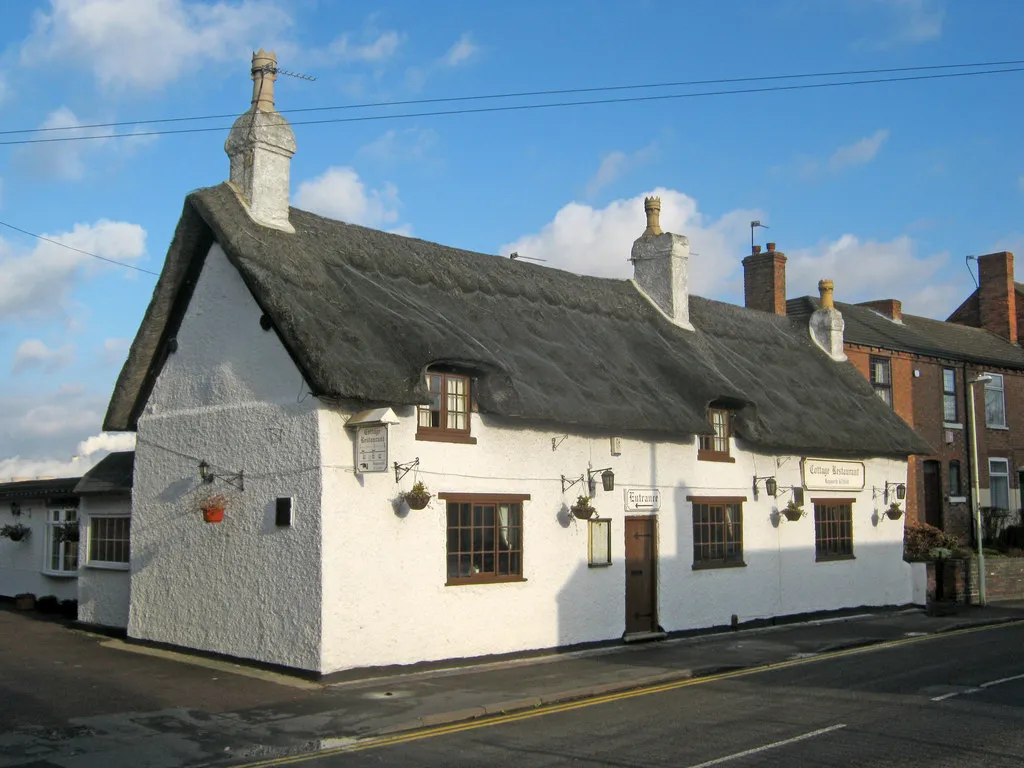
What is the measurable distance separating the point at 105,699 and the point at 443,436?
563 centimetres

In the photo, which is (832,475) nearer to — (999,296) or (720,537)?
(720,537)

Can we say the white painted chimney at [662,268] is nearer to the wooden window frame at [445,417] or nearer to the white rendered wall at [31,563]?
the wooden window frame at [445,417]

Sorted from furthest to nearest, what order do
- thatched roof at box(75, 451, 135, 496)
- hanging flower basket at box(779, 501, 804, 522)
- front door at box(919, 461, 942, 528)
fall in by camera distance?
1. front door at box(919, 461, 942, 528)
2. hanging flower basket at box(779, 501, 804, 522)
3. thatched roof at box(75, 451, 135, 496)

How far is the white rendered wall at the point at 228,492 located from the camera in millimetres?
13914

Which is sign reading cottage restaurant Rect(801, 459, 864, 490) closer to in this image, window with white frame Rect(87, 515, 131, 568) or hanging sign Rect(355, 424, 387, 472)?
hanging sign Rect(355, 424, 387, 472)

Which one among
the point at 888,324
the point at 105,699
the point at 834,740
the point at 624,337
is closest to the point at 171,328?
the point at 105,699

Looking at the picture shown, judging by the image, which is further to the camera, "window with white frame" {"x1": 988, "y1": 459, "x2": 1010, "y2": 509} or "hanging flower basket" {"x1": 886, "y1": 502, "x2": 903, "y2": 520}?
"window with white frame" {"x1": 988, "y1": 459, "x2": 1010, "y2": 509}

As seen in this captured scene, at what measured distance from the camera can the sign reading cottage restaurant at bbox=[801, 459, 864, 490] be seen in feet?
71.8

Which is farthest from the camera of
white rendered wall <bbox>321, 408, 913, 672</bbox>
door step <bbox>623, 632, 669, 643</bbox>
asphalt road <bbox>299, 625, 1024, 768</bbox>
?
door step <bbox>623, 632, 669, 643</bbox>

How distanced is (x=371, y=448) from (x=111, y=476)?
7452 millimetres

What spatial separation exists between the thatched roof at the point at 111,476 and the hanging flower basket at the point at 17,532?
369 cm

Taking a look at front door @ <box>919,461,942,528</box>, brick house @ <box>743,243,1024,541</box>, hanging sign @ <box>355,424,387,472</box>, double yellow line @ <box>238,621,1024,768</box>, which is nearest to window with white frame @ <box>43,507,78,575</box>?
hanging sign @ <box>355,424,387,472</box>

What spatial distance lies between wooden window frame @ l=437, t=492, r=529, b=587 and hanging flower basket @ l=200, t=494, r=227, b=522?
3.12 metres

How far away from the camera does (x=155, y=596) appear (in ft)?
53.6
